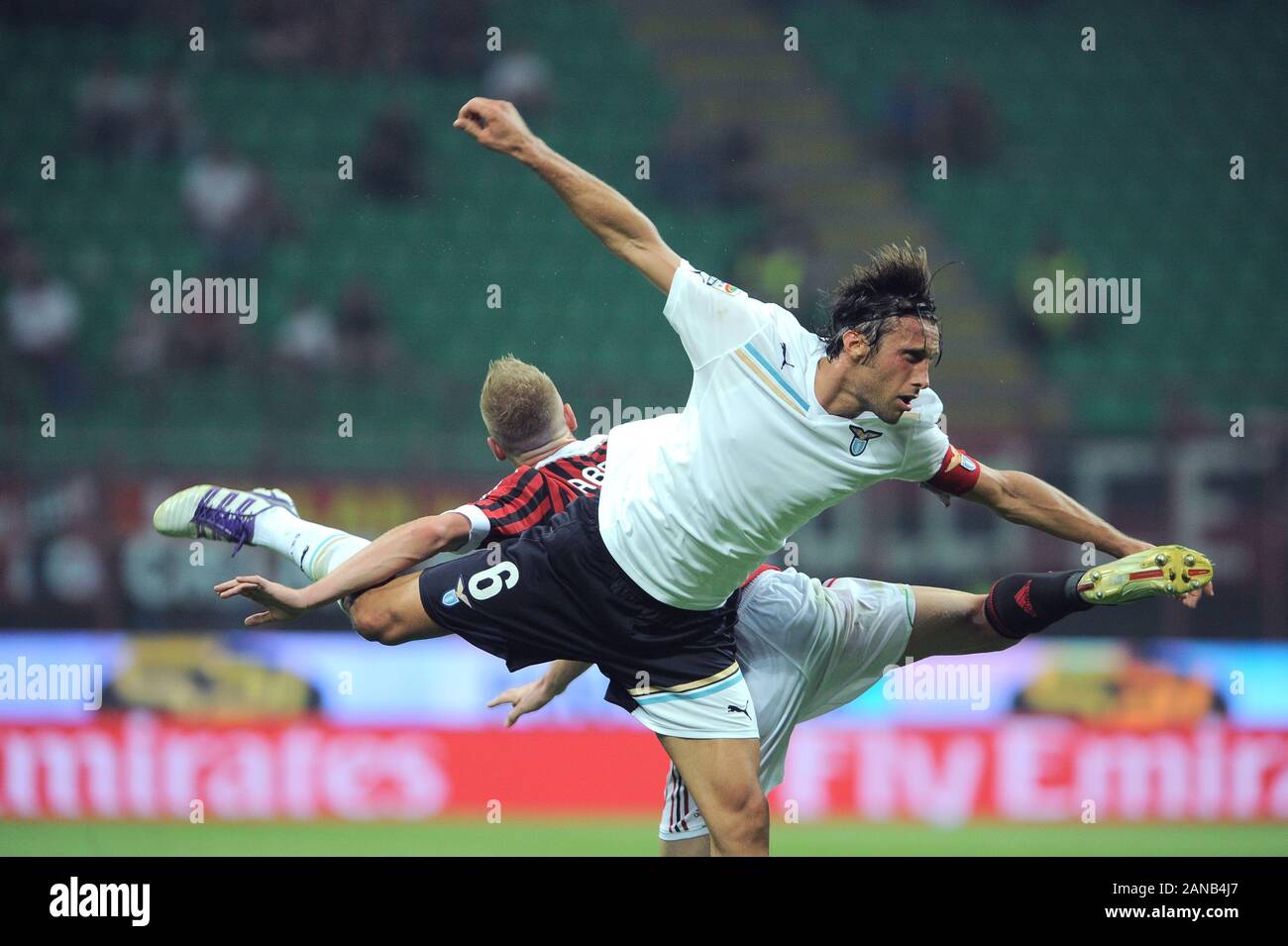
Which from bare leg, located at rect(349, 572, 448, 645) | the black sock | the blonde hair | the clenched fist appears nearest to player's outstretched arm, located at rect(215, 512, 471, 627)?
bare leg, located at rect(349, 572, 448, 645)

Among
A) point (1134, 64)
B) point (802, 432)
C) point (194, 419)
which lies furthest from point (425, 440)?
point (1134, 64)

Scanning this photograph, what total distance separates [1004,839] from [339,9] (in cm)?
1009

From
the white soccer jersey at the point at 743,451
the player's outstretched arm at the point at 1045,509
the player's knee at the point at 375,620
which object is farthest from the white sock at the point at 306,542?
the player's outstretched arm at the point at 1045,509

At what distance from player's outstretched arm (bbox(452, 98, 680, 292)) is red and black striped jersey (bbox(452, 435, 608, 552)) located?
85cm

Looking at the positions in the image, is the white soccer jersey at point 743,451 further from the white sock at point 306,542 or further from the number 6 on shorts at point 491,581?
the white sock at point 306,542

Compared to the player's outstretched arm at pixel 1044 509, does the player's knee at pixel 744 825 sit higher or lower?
lower

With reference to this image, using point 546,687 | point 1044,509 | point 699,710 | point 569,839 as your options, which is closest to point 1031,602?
point 1044,509

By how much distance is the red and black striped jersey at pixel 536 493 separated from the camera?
5.38 m

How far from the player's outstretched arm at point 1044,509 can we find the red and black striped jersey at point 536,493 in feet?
4.25

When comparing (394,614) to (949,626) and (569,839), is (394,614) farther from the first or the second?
(569,839)

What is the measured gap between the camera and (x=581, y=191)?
15.8ft

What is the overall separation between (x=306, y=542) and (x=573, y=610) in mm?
1097

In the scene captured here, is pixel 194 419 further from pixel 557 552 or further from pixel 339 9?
pixel 557 552

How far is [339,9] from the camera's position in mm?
14711
